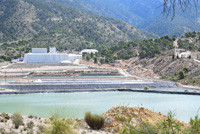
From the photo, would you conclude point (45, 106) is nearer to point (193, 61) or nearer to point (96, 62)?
point (193, 61)

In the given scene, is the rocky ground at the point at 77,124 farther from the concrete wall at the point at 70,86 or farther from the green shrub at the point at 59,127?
the concrete wall at the point at 70,86

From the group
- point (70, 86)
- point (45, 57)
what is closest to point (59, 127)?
point (70, 86)

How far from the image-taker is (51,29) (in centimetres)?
12344

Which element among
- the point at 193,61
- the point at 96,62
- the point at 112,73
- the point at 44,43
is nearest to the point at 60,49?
the point at 44,43

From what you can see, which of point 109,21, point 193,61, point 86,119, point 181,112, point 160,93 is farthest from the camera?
point 109,21

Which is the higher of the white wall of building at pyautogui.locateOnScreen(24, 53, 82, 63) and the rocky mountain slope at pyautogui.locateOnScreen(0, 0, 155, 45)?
the rocky mountain slope at pyautogui.locateOnScreen(0, 0, 155, 45)

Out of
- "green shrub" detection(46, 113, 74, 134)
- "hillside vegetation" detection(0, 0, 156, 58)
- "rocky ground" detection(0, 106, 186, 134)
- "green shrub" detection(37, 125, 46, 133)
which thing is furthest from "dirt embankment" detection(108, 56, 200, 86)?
"hillside vegetation" detection(0, 0, 156, 58)

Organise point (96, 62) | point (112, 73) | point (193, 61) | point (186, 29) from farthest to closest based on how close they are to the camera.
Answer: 1. point (186, 29)
2. point (96, 62)
3. point (112, 73)
4. point (193, 61)

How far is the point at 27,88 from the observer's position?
42.7 m

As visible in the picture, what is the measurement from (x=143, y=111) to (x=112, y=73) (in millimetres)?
Result: 45733

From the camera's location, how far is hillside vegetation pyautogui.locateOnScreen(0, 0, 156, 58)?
108 metres

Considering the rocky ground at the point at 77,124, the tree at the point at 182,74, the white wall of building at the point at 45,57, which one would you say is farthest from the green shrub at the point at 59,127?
the white wall of building at the point at 45,57

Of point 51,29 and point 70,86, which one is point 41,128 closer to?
point 70,86

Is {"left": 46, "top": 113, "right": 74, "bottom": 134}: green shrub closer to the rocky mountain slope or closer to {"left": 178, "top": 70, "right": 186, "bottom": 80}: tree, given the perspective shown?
{"left": 178, "top": 70, "right": 186, "bottom": 80}: tree
